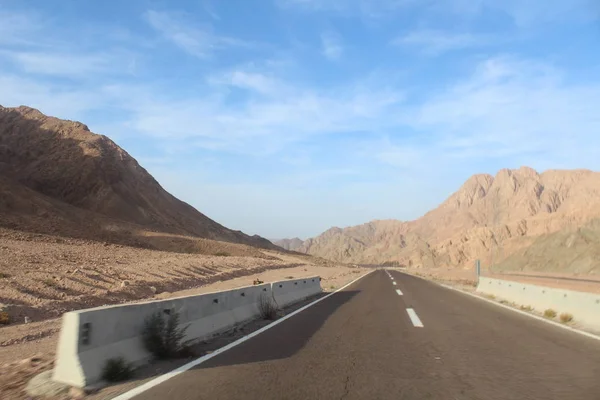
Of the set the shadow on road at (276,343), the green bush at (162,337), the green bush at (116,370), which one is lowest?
the shadow on road at (276,343)

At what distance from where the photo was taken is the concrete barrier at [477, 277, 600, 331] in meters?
11.9

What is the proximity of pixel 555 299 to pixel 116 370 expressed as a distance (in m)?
12.9

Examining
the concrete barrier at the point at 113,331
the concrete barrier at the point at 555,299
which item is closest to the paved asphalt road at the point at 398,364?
the concrete barrier at the point at 113,331

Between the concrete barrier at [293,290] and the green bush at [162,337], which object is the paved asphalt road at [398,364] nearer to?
the green bush at [162,337]

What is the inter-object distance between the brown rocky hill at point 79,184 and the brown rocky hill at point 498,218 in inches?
2296

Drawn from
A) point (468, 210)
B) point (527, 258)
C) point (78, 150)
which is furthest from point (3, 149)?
point (468, 210)

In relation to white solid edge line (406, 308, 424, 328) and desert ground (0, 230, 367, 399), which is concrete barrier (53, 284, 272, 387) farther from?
white solid edge line (406, 308, 424, 328)

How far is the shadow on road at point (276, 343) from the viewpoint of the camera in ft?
24.7

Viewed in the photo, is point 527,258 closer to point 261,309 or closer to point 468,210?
point 261,309

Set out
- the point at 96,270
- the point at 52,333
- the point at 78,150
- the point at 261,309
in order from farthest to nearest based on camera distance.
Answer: the point at 78,150
the point at 96,270
the point at 261,309
the point at 52,333

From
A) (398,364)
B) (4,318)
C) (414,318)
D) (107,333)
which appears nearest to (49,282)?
(4,318)

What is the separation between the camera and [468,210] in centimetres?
16912

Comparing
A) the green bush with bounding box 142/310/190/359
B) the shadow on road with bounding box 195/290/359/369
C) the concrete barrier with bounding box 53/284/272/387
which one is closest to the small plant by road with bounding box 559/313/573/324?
the shadow on road with bounding box 195/290/359/369

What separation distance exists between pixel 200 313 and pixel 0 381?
365 centimetres
